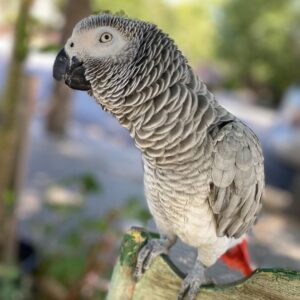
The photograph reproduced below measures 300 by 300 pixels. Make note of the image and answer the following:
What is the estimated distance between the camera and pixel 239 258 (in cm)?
78

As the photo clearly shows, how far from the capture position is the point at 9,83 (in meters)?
1.23

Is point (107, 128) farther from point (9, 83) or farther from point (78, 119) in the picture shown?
point (9, 83)

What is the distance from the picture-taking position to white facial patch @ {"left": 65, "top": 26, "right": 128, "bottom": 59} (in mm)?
556

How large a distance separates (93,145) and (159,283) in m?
2.89

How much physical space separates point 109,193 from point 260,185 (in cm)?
206

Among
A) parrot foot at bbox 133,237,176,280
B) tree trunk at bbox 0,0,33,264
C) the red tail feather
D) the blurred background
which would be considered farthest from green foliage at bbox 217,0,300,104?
parrot foot at bbox 133,237,176,280

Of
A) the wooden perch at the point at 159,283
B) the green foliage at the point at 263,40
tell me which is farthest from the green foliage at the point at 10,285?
the green foliage at the point at 263,40

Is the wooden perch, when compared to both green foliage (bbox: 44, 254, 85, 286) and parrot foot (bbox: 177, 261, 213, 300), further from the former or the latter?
green foliage (bbox: 44, 254, 85, 286)

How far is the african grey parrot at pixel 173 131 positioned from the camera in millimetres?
566

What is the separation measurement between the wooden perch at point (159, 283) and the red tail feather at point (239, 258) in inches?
6.4

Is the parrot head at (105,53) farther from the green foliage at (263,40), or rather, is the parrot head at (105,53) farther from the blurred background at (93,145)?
the green foliage at (263,40)

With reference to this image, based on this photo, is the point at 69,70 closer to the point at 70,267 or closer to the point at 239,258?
the point at 239,258

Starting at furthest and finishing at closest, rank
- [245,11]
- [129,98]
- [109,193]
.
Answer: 1. [245,11]
2. [109,193]
3. [129,98]

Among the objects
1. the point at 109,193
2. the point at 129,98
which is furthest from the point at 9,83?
the point at 109,193
